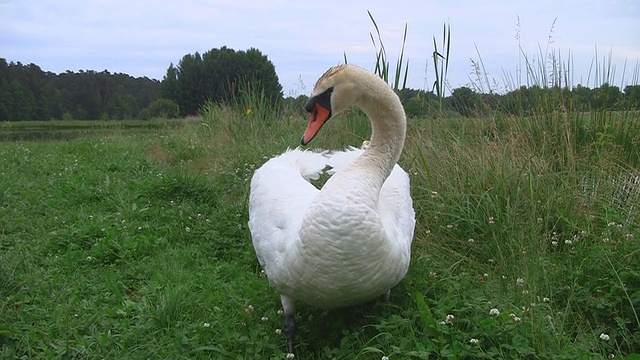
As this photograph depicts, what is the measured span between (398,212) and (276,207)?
2.20ft

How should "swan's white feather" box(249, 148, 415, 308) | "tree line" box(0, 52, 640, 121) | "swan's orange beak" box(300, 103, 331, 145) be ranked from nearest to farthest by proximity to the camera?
1. "swan's white feather" box(249, 148, 415, 308)
2. "swan's orange beak" box(300, 103, 331, 145)
3. "tree line" box(0, 52, 640, 121)

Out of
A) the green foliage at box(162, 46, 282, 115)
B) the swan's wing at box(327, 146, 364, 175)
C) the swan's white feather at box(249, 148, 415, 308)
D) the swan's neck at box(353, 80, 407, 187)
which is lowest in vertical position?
the swan's white feather at box(249, 148, 415, 308)

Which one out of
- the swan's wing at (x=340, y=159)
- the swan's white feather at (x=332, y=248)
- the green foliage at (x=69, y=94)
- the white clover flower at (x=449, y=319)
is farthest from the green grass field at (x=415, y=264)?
the green foliage at (x=69, y=94)

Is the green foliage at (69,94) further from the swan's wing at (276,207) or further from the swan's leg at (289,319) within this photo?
the swan's leg at (289,319)

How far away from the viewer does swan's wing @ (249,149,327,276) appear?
2750 mm

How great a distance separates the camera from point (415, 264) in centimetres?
350

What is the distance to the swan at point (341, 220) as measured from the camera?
2.41 meters

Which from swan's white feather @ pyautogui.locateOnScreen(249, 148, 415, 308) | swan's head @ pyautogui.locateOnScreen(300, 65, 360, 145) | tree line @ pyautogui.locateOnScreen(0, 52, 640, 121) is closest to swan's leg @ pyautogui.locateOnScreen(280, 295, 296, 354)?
swan's white feather @ pyautogui.locateOnScreen(249, 148, 415, 308)

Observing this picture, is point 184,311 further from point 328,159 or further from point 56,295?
point 328,159

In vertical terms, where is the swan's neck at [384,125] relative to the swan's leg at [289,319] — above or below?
above

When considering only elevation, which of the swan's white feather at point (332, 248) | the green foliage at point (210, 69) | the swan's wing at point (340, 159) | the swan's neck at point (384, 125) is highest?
the green foliage at point (210, 69)

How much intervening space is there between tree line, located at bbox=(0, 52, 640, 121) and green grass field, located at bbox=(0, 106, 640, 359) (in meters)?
0.34

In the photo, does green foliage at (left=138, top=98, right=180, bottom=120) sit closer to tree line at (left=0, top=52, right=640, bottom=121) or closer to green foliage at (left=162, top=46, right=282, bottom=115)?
tree line at (left=0, top=52, right=640, bottom=121)

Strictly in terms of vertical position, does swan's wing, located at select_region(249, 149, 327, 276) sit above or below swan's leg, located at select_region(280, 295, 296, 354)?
above
